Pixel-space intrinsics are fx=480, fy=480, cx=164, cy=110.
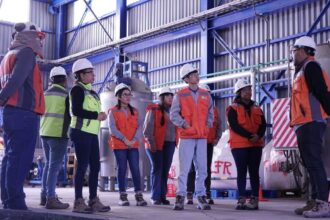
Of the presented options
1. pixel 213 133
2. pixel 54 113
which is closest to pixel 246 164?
pixel 213 133

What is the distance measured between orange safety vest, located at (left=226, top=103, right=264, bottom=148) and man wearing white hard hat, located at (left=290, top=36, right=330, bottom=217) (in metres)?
1.05

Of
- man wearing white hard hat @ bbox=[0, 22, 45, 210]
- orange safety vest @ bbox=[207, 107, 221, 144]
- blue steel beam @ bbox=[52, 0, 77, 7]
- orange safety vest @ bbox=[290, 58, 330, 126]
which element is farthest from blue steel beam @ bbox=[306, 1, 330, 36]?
blue steel beam @ bbox=[52, 0, 77, 7]

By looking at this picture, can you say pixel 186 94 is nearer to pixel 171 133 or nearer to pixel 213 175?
pixel 171 133

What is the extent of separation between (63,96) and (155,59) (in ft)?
40.6

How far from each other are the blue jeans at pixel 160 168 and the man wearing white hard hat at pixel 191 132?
1.12m

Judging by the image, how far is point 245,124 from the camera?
21.6ft

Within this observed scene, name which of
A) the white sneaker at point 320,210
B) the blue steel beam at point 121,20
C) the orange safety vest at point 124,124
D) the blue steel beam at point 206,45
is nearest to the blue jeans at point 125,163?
the orange safety vest at point 124,124

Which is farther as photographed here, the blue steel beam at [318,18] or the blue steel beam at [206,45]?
the blue steel beam at [206,45]

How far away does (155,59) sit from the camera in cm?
1878

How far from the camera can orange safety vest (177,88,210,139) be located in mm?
6199

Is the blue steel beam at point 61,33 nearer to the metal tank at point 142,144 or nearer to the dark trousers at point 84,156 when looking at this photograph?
the metal tank at point 142,144

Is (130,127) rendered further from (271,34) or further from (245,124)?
(271,34)

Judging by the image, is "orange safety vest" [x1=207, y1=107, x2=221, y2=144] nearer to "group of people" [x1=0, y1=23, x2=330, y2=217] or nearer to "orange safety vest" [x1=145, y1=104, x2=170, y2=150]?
"group of people" [x1=0, y1=23, x2=330, y2=217]

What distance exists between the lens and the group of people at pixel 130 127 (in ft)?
15.5
